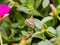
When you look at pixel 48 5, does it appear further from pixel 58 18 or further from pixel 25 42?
pixel 25 42

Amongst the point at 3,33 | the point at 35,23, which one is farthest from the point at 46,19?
the point at 3,33

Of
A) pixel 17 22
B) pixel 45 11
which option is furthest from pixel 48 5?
pixel 17 22

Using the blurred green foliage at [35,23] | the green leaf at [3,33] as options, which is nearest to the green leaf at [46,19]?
the blurred green foliage at [35,23]

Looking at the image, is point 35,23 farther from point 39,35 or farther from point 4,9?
point 4,9

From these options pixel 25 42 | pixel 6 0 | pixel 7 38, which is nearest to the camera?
pixel 25 42

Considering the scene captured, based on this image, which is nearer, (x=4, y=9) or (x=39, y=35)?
(x=39, y=35)

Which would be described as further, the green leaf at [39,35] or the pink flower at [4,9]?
the pink flower at [4,9]

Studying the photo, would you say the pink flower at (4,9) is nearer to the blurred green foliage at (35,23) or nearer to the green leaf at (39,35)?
the blurred green foliage at (35,23)

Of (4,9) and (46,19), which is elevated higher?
(4,9)

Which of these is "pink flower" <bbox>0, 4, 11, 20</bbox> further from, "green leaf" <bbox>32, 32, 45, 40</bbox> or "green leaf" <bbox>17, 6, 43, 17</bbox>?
"green leaf" <bbox>32, 32, 45, 40</bbox>

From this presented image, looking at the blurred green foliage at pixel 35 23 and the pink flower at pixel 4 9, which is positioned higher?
the pink flower at pixel 4 9

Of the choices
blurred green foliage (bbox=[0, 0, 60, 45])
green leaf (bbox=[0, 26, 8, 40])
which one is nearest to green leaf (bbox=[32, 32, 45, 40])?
blurred green foliage (bbox=[0, 0, 60, 45])
